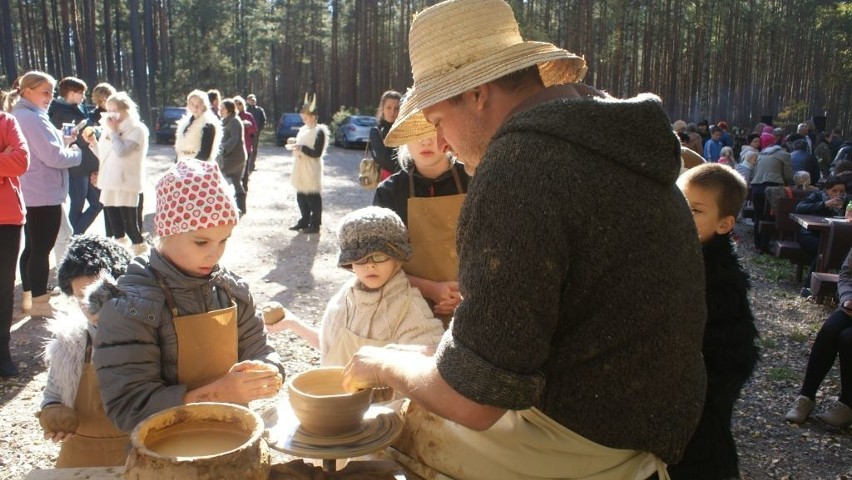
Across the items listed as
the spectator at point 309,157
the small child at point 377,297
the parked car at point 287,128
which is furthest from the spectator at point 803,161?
the parked car at point 287,128

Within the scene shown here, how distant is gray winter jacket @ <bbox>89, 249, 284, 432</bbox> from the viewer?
1936 mm

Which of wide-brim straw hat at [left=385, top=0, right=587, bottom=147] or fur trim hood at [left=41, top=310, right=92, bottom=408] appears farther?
fur trim hood at [left=41, top=310, right=92, bottom=408]

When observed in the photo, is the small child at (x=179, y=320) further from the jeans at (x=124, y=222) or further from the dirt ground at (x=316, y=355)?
the jeans at (x=124, y=222)

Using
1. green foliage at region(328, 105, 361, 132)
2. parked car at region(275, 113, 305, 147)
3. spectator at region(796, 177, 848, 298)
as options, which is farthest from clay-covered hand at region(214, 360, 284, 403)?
green foliage at region(328, 105, 361, 132)

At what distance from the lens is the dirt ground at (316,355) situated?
4.02 meters

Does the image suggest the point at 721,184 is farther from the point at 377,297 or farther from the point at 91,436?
the point at 91,436

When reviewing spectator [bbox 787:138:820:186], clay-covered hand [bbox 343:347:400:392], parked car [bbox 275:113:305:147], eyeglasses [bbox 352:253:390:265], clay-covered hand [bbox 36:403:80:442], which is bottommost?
parked car [bbox 275:113:305:147]

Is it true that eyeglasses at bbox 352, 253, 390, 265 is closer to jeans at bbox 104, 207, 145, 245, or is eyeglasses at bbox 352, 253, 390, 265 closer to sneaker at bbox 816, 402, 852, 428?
sneaker at bbox 816, 402, 852, 428

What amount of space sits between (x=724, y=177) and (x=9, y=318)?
14.9 feet

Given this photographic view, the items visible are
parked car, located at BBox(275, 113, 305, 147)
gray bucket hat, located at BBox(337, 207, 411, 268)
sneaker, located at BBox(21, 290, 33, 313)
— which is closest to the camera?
gray bucket hat, located at BBox(337, 207, 411, 268)

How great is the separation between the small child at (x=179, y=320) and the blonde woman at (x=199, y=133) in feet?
22.0

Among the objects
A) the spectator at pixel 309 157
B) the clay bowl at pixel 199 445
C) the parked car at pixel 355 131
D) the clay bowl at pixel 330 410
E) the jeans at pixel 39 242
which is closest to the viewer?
the clay bowl at pixel 199 445

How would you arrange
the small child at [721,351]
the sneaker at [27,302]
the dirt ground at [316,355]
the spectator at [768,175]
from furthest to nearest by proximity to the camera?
the spectator at [768,175] → the sneaker at [27,302] → the dirt ground at [316,355] → the small child at [721,351]

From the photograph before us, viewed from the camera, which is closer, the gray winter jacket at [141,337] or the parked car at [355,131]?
the gray winter jacket at [141,337]
